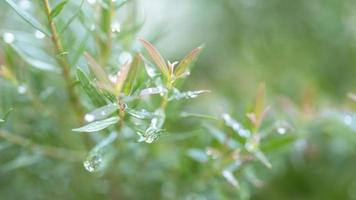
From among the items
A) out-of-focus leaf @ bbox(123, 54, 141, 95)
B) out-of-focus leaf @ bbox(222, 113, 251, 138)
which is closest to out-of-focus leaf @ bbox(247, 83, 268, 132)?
out-of-focus leaf @ bbox(222, 113, 251, 138)

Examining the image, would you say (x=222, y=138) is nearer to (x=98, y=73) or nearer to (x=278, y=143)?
(x=278, y=143)

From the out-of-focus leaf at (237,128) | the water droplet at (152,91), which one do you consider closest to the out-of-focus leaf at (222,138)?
the out-of-focus leaf at (237,128)

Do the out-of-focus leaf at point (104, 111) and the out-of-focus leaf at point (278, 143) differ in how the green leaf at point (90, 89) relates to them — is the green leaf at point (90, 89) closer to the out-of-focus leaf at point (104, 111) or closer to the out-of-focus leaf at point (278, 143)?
the out-of-focus leaf at point (104, 111)

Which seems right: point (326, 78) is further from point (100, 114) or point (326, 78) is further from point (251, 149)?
point (100, 114)

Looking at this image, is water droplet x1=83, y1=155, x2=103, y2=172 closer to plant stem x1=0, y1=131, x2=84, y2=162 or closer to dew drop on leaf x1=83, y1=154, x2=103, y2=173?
dew drop on leaf x1=83, y1=154, x2=103, y2=173

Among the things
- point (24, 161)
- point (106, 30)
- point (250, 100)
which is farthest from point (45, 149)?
point (250, 100)

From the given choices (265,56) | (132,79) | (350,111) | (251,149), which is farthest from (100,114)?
(265,56)
